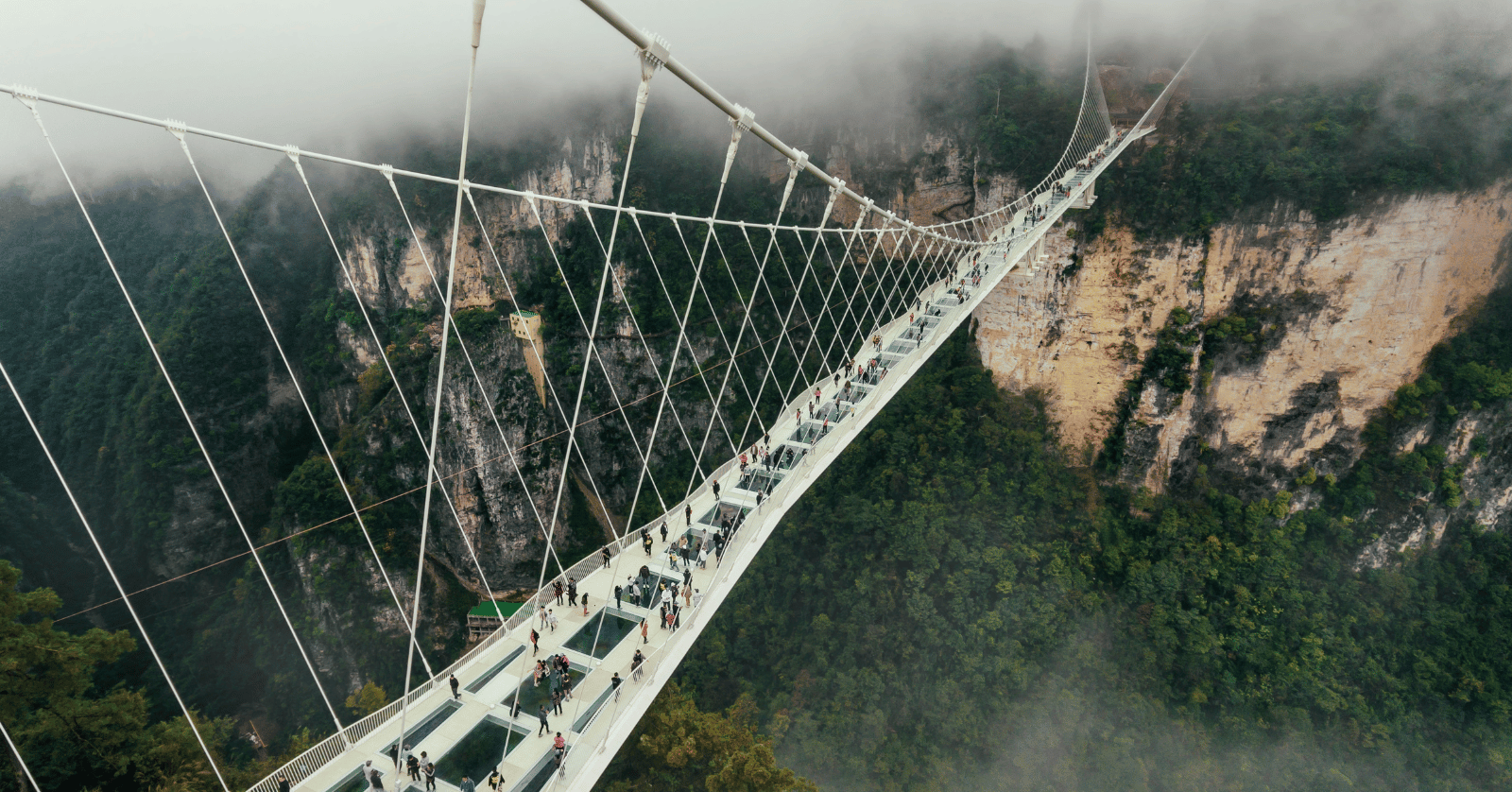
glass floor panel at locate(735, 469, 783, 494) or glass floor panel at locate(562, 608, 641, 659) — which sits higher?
glass floor panel at locate(735, 469, 783, 494)

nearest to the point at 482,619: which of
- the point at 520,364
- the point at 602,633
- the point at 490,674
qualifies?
the point at 520,364

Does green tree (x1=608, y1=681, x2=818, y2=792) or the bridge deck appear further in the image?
green tree (x1=608, y1=681, x2=818, y2=792)

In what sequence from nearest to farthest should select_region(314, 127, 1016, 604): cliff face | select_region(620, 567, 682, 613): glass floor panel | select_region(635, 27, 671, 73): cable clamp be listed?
select_region(635, 27, 671, 73): cable clamp < select_region(620, 567, 682, 613): glass floor panel < select_region(314, 127, 1016, 604): cliff face

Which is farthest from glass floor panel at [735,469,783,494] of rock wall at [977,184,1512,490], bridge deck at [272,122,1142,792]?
rock wall at [977,184,1512,490]

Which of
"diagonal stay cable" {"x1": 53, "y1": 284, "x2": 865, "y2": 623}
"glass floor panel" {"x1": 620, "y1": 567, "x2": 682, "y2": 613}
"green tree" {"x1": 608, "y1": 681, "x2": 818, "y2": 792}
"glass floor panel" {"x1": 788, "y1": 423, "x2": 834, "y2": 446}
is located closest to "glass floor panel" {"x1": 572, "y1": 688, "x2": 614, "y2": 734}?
"glass floor panel" {"x1": 620, "y1": 567, "x2": 682, "y2": 613}

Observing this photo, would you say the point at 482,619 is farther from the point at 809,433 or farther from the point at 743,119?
the point at 743,119

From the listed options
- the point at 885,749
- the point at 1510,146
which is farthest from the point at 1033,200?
the point at 885,749

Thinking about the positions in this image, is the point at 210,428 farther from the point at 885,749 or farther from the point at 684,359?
the point at 885,749

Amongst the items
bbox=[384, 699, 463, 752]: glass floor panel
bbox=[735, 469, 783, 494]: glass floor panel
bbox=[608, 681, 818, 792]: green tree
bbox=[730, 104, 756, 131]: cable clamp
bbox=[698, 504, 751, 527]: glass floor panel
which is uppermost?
bbox=[730, 104, 756, 131]: cable clamp

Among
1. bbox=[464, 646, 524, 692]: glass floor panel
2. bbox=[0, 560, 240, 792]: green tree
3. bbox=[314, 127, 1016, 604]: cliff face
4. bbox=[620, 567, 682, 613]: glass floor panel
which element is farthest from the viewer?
bbox=[314, 127, 1016, 604]: cliff face

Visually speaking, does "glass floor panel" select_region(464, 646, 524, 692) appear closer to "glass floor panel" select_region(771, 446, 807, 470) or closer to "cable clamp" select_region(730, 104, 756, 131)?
"glass floor panel" select_region(771, 446, 807, 470)
